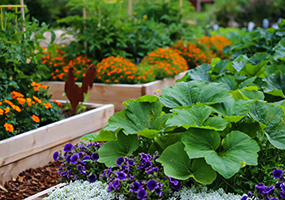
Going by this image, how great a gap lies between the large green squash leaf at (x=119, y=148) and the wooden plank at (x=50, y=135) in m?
→ 1.14

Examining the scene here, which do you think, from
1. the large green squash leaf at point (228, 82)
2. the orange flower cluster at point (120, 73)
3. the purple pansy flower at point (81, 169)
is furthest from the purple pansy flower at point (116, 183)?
the orange flower cluster at point (120, 73)

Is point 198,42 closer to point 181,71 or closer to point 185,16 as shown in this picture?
point 185,16

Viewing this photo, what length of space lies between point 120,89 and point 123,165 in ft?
9.58

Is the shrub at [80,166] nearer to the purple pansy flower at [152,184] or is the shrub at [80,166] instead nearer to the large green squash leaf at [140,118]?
the large green squash leaf at [140,118]

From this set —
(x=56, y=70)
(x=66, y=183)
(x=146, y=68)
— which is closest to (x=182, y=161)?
(x=66, y=183)

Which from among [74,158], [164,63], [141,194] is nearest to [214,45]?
[164,63]

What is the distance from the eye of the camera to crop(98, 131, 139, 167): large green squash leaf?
1.74 metres

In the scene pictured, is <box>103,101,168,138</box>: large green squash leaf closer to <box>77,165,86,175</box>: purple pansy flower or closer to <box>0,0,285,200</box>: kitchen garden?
<box>0,0,285,200</box>: kitchen garden

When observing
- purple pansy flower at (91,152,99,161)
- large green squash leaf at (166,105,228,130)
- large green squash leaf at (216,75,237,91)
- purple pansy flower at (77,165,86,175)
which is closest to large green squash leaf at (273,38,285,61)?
large green squash leaf at (216,75,237,91)

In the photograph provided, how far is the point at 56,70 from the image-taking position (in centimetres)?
501

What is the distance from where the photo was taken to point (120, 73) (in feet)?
15.3

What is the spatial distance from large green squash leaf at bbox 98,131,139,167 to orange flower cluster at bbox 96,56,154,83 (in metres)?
2.81

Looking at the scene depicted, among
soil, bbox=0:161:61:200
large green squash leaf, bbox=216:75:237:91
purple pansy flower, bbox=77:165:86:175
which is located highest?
large green squash leaf, bbox=216:75:237:91

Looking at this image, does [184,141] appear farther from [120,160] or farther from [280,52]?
[280,52]
